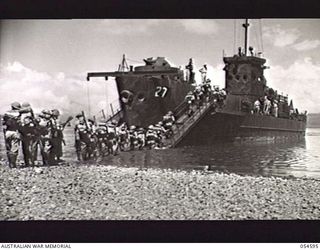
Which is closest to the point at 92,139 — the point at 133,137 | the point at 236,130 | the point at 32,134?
the point at 133,137

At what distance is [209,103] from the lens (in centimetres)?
409

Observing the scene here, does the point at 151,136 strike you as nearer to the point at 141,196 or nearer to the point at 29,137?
the point at 141,196

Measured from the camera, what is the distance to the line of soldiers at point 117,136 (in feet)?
13.0

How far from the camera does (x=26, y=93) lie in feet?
12.6

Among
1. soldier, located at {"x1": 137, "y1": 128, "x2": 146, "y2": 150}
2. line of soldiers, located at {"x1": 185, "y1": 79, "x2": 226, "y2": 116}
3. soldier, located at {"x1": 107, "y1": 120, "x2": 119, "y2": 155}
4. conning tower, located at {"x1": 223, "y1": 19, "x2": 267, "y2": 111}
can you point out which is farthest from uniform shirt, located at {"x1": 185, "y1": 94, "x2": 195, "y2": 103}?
soldier, located at {"x1": 107, "y1": 120, "x2": 119, "y2": 155}

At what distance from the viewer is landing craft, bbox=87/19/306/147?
3.98 metres

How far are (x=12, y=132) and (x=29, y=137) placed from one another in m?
0.12

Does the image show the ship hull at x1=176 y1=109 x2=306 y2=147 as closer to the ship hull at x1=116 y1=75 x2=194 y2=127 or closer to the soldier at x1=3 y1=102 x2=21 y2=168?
the ship hull at x1=116 y1=75 x2=194 y2=127

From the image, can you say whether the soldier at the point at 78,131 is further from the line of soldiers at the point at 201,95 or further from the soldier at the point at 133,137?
the line of soldiers at the point at 201,95

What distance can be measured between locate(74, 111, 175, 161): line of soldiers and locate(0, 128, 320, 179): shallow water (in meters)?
0.06

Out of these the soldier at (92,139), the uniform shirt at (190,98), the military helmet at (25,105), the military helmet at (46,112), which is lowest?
the soldier at (92,139)

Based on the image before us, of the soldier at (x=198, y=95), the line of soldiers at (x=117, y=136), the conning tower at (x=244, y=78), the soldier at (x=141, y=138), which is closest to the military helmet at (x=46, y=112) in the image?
the line of soldiers at (x=117, y=136)

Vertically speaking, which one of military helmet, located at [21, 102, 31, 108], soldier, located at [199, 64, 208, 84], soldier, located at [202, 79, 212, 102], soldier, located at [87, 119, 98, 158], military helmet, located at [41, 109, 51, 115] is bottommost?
soldier, located at [87, 119, 98, 158]

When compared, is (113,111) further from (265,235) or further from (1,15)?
(265,235)
